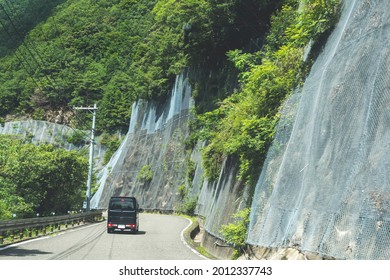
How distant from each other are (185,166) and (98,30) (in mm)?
66765

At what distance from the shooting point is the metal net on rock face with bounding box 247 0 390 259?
7.39 meters

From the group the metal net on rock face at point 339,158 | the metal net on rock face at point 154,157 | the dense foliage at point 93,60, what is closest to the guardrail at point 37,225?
the metal net on rock face at point 339,158

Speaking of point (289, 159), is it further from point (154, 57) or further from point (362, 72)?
point (154, 57)

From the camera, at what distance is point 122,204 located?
25.7m

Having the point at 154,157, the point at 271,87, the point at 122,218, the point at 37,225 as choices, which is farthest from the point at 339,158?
the point at 154,157

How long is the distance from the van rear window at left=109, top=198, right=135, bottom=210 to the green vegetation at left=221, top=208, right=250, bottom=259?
11.3 m

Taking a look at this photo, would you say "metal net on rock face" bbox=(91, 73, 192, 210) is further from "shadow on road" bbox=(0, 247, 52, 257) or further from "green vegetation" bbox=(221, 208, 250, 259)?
"green vegetation" bbox=(221, 208, 250, 259)

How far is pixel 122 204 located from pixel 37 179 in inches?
522

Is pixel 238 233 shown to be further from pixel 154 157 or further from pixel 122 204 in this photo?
pixel 154 157

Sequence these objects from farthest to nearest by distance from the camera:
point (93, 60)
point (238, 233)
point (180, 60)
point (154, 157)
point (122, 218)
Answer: point (93, 60)
point (154, 157)
point (180, 60)
point (122, 218)
point (238, 233)

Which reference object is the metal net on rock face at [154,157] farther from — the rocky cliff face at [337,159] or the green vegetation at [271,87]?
the rocky cliff face at [337,159]

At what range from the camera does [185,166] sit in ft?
162

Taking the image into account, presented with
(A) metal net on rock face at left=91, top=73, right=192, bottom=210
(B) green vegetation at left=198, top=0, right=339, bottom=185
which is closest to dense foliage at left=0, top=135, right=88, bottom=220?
(A) metal net on rock face at left=91, top=73, right=192, bottom=210

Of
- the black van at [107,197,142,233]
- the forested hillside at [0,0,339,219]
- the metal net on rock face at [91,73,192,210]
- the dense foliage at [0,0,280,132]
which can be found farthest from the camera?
the dense foliage at [0,0,280,132]
